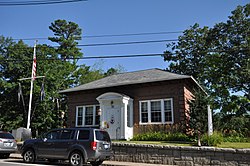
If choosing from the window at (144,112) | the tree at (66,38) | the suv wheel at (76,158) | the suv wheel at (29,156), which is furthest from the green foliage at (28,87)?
the suv wheel at (76,158)

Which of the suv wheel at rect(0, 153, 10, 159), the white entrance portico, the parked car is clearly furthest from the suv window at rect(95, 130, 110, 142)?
the suv wheel at rect(0, 153, 10, 159)

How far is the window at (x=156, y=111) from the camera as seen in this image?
18500mm

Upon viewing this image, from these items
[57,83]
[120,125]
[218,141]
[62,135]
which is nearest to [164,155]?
[218,141]

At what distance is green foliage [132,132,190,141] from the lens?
54.7 feet

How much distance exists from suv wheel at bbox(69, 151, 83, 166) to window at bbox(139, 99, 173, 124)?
8471 millimetres

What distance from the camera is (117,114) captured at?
19.7 m

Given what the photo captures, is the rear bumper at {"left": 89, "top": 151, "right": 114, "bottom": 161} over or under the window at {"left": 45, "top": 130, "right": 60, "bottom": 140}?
under

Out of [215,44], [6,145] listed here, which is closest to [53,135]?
[6,145]

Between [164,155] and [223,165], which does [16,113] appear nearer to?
[164,155]

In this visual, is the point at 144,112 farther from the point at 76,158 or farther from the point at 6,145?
the point at 6,145

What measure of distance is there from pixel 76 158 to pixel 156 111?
884 centimetres

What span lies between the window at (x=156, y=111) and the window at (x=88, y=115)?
13.7 feet

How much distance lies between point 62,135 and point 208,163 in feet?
23.4

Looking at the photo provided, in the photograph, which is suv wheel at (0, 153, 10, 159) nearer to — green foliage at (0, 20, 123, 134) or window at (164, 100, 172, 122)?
window at (164, 100, 172, 122)
